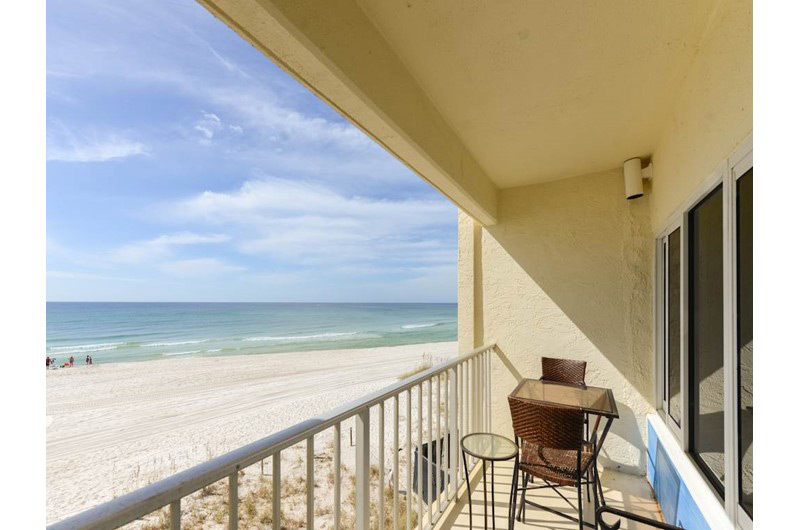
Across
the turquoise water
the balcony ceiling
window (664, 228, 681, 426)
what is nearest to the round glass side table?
window (664, 228, 681, 426)

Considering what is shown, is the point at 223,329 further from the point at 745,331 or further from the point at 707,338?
the point at 745,331

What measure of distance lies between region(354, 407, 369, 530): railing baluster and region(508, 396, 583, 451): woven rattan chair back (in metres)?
1.15

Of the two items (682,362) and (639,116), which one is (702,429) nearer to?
(682,362)

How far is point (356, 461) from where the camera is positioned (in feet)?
5.51

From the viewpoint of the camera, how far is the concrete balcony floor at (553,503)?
2.62 metres

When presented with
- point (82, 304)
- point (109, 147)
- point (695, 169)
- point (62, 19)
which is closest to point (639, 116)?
point (695, 169)

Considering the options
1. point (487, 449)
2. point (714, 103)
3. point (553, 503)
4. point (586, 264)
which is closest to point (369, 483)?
point (487, 449)

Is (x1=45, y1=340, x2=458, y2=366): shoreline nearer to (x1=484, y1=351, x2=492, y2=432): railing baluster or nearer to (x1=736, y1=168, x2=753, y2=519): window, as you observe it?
(x1=484, y1=351, x2=492, y2=432): railing baluster

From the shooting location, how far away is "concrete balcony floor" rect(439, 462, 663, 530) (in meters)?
2.62

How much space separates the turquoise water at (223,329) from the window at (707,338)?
21610mm

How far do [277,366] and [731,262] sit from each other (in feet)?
59.3

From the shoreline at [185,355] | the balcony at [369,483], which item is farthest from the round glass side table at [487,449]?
the shoreline at [185,355]

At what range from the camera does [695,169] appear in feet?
6.53

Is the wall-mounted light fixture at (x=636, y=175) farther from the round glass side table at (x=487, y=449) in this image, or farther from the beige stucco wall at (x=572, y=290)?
the round glass side table at (x=487, y=449)
